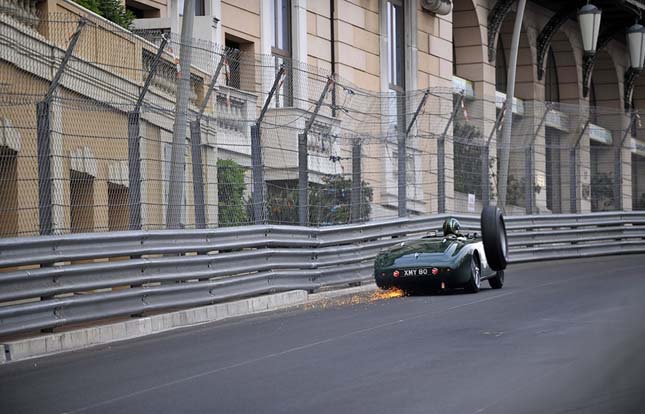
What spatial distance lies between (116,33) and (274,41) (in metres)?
13.1

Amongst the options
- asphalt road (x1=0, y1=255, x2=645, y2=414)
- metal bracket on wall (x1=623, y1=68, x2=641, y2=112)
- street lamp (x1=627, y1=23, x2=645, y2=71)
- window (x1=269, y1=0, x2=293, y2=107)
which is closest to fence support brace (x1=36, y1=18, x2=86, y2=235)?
asphalt road (x1=0, y1=255, x2=645, y2=414)

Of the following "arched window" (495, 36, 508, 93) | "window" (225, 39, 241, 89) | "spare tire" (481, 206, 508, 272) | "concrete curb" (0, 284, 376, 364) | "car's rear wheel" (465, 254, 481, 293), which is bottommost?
"concrete curb" (0, 284, 376, 364)

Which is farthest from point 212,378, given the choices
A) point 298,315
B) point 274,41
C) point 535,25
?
point 535,25

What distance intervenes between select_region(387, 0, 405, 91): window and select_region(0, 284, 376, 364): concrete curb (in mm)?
15386

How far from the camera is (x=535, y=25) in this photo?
136ft

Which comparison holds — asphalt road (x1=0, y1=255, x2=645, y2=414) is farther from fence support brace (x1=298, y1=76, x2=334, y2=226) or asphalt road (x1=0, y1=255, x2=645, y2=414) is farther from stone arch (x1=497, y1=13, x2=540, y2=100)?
stone arch (x1=497, y1=13, x2=540, y2=100)

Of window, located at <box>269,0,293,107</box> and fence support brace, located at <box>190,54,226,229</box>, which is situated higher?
window, located at <box>269,0,293,107</box>

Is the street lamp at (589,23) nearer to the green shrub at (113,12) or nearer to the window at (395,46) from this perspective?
the window at (395,46)

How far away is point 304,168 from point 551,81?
28239 mm

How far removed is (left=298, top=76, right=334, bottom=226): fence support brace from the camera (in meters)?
18.8

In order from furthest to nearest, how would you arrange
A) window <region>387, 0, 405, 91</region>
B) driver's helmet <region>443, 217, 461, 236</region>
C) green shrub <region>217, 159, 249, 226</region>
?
window <region>387, 0, 405, 91</region> → driver's helmet <region>443, 217, 461, 236</region> → green shrub <region>217, 159, 249, 226</region>

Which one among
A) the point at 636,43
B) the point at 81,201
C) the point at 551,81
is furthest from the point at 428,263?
the point at 551,81

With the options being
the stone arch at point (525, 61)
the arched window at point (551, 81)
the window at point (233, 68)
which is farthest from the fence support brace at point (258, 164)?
the arched window at point (551, 81)

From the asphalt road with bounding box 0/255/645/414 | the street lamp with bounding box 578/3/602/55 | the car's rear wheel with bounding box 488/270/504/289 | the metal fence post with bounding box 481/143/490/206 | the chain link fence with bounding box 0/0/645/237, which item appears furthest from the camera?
the street lamp with bounding box 578/3/602/55
